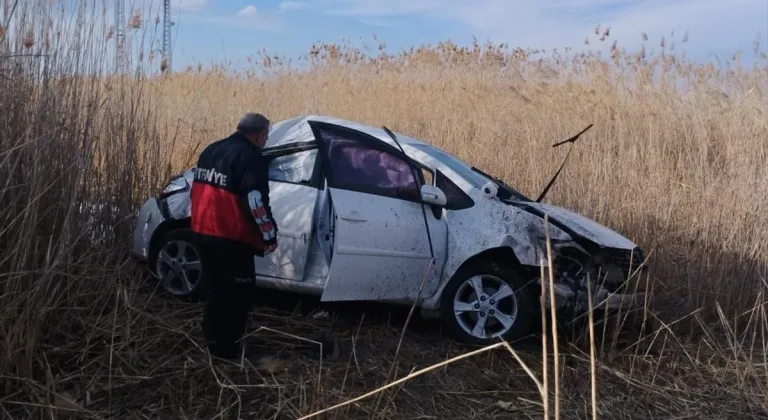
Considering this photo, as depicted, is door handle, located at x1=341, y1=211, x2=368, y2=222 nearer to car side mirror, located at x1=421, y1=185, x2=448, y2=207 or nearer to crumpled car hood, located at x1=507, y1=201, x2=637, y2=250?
car side mirror, located at x1=421, y1=185, x2=448, y2=207

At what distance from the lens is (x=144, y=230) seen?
6746 mm

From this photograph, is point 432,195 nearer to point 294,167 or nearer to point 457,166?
point 457,166

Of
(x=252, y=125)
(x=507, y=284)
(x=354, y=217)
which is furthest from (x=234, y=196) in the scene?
(x=507, y=284)

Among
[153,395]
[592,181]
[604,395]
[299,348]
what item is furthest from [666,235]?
[153,395]

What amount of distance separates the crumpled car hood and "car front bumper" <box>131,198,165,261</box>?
2.70 meters

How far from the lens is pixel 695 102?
12.4 meters

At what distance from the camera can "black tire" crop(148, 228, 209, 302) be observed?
6.55 metres

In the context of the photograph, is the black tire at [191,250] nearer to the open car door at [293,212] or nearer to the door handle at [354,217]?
the open car door at [293,212]

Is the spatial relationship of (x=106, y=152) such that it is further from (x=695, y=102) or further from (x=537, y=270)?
(x=695, y=102)

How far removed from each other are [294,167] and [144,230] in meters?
1.29

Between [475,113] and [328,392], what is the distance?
8996mm

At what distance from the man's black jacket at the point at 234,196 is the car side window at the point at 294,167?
1212mm

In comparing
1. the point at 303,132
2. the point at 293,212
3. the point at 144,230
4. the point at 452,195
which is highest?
the point at 303,132

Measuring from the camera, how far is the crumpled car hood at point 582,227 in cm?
638
